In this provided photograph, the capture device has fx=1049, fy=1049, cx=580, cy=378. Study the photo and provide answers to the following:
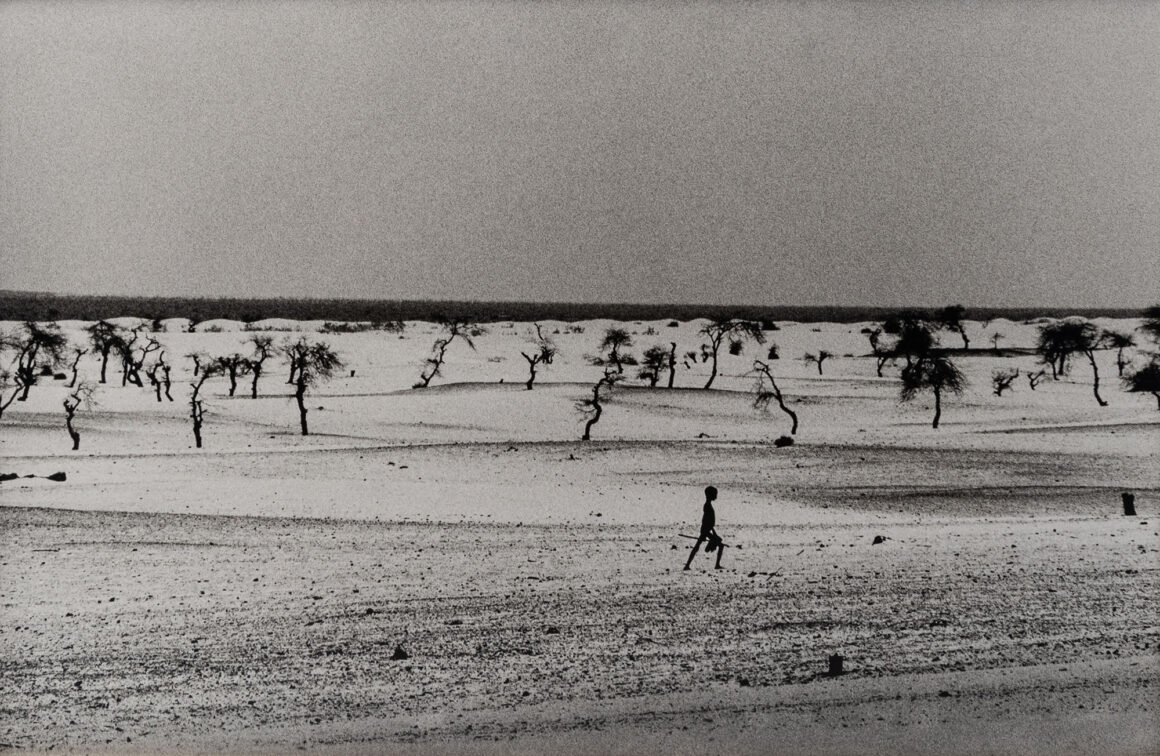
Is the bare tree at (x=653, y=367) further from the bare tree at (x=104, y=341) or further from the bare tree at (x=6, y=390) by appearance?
the bare tree at (x=6, y=390)

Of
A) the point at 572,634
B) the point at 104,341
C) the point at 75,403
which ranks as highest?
the point at 104,341

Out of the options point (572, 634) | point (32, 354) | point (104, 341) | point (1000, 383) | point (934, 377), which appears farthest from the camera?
point (104, 341)

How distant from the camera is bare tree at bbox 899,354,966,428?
48094 millimetres

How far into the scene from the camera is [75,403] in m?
46.8

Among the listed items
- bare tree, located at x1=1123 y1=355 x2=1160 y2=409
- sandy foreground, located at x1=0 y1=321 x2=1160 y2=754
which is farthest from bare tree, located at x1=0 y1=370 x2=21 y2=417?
bare tree, located at x1=1123 y1=355 x2=1160 y2=409

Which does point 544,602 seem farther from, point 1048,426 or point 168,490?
point 1048,426

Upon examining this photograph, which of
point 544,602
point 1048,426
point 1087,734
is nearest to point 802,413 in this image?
point 1048,426

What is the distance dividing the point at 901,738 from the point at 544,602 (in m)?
6.33

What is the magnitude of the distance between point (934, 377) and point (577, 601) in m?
36.3

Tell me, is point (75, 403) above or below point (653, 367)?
below

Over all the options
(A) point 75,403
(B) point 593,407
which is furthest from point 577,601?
(A) point 75,403

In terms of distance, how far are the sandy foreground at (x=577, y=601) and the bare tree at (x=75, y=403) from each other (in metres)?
2.19

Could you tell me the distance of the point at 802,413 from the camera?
179 feet

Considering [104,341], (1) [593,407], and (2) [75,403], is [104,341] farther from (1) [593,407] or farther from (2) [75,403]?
(1) [593,407]
